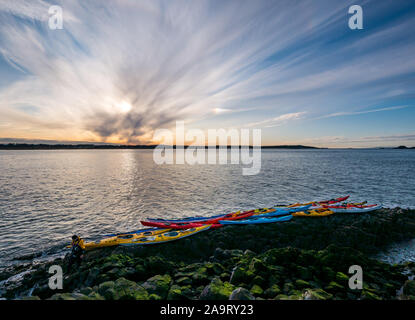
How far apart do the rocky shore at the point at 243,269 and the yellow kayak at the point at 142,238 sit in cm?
33

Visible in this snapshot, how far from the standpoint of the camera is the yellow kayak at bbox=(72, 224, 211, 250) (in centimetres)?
1098

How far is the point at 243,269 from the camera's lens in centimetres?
737

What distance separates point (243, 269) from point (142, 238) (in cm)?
666

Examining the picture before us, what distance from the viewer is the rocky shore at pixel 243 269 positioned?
20.3ft

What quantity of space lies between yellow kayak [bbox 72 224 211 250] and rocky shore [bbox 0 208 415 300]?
1.10ft

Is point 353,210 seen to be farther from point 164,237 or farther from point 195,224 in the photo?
point 164,237

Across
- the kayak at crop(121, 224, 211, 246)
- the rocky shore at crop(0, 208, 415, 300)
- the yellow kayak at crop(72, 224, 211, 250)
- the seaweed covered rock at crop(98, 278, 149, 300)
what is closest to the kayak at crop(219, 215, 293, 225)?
the rocky shore at crop(0, 208, 415, 300)

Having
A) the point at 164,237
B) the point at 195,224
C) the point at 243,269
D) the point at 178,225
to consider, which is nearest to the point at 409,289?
the point at 243,269

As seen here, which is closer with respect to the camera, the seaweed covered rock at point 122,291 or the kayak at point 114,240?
the seaweed covered rock at point 122,291

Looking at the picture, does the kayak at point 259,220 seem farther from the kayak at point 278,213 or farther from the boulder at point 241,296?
the boulder at point 241,296

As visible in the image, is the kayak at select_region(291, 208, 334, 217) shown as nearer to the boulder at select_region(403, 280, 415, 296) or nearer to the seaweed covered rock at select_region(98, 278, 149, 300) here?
the boulder at select_region(403, 280, 415, 296)

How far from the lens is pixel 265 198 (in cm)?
2305

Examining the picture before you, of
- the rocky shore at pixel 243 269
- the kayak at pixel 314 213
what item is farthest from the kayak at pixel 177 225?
the kayak at pixel 314 213
